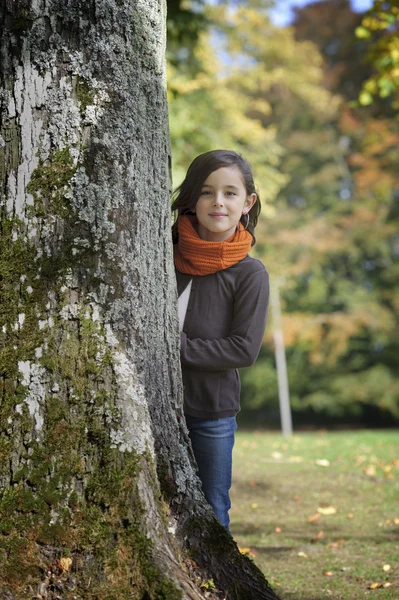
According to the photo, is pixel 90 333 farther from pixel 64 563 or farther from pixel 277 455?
pixel 277 455

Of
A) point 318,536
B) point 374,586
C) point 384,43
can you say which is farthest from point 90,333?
point 384,43

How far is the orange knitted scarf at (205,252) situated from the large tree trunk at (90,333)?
1.29 ft

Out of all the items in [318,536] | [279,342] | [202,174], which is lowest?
[279,342]

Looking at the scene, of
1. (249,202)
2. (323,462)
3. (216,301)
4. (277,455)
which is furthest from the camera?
(277,455)

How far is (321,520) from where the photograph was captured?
16.3 ft

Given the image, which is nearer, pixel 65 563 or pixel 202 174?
pixel 65 563

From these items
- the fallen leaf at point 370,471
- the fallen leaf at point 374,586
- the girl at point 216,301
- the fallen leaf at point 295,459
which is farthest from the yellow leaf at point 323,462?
the girl at point 216,301

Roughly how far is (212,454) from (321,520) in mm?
2522

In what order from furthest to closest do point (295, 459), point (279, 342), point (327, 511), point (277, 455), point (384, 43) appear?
1. point (279, 342)
2. point (277, 455)
3. point (295, 459)
4. point (384, 43)
5. point (327, 511)

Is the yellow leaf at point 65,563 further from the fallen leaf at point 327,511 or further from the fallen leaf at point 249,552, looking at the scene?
the fallen leaf at point 327,511

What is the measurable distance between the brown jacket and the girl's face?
17cm

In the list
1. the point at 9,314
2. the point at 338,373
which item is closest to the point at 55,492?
the point at 9,314

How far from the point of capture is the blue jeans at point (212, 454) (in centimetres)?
279

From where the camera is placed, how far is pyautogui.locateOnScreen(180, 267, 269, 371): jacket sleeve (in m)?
2.66
